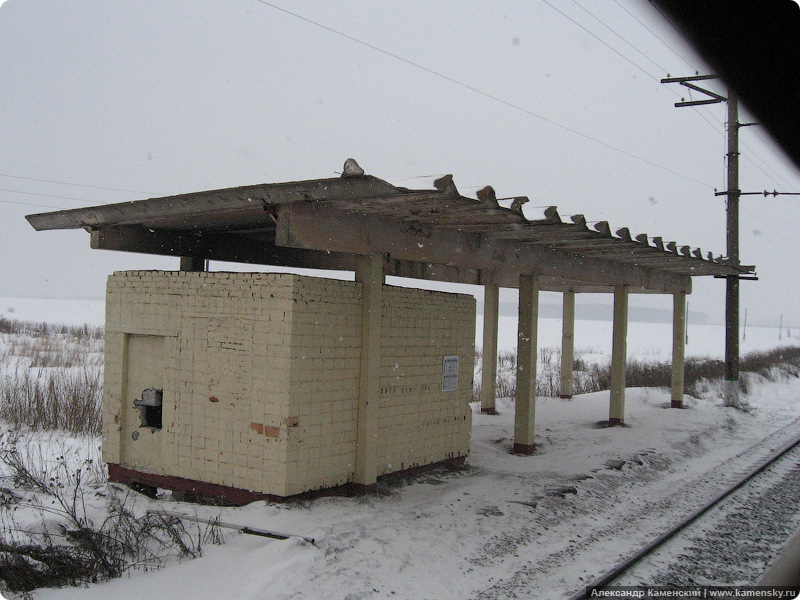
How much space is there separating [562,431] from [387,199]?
8.62m

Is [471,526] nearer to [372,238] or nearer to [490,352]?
[372,238]

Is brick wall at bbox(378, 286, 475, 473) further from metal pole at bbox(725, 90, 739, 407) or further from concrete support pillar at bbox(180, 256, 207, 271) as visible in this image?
metal pole at bbox(725, 90, 739, 407)

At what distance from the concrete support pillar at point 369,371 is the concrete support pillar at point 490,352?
7409 millimetres

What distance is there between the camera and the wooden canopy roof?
6133mm

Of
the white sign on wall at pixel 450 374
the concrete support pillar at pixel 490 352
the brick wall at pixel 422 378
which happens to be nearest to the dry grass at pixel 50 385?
the brick wall at pixel 422 378

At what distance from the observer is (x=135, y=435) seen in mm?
7812

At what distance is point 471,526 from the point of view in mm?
6594

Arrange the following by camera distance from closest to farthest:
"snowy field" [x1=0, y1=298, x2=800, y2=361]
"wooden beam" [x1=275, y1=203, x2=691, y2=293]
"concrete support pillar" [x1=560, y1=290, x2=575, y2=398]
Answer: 1. "wooden beam" [x1=275, y1=203, x2=691, y2=293]
2. "concrete support pillar" [x1=560, y1=290, x2=575, y2=398]
3. "snowy field" [x1=0, y1=298, x2=800, y2=361]

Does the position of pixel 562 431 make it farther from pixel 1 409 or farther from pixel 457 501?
pixel 1 409

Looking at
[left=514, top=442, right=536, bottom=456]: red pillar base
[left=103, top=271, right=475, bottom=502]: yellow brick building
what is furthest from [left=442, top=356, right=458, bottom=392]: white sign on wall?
[left=514, top=442, right=536, bottom=456]: red pillar base

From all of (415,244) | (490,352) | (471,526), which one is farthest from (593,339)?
(471,526)

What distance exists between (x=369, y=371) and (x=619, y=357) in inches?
318

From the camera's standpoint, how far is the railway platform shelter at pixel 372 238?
622 centimetres

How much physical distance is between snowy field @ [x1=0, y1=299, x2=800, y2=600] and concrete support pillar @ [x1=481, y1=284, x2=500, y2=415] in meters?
2.83
